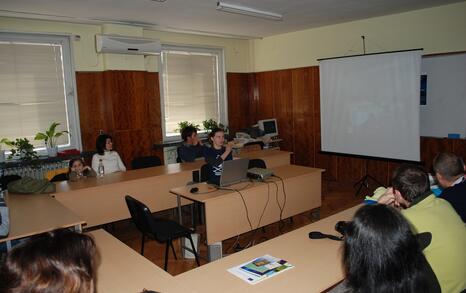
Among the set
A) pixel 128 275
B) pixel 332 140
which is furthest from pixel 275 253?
pixel 332 140

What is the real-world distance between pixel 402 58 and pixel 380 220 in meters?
5.06

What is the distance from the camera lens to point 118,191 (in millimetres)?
4234

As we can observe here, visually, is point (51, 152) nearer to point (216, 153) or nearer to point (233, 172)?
point (216, 153)

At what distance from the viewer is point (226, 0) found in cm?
474

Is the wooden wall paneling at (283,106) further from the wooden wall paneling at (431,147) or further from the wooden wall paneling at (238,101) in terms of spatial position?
the wooden wall paneling at (431,147)

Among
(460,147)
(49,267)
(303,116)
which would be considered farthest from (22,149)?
(460,147)

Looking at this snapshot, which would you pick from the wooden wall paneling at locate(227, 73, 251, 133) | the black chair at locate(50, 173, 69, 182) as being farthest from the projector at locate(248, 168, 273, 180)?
the wooden wall paneling at locate(227, 73, 251, 133)

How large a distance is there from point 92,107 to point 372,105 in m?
4.70

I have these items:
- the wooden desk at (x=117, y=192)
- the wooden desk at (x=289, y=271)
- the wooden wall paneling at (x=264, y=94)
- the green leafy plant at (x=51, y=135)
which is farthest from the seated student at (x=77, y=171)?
the wooden wall paneling at (x=264, y=94)

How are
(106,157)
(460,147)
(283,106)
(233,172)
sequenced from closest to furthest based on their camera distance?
1. (233,172)
2. (106,157)
3. (460,147)
4. (283,106)

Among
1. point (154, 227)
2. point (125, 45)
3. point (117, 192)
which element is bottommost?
point (154, 227)

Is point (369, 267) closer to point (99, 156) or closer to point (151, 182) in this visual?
point (151, 182)

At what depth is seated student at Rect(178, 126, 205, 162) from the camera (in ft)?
18.2

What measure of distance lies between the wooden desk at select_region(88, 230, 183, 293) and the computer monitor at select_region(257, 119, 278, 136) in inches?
207
